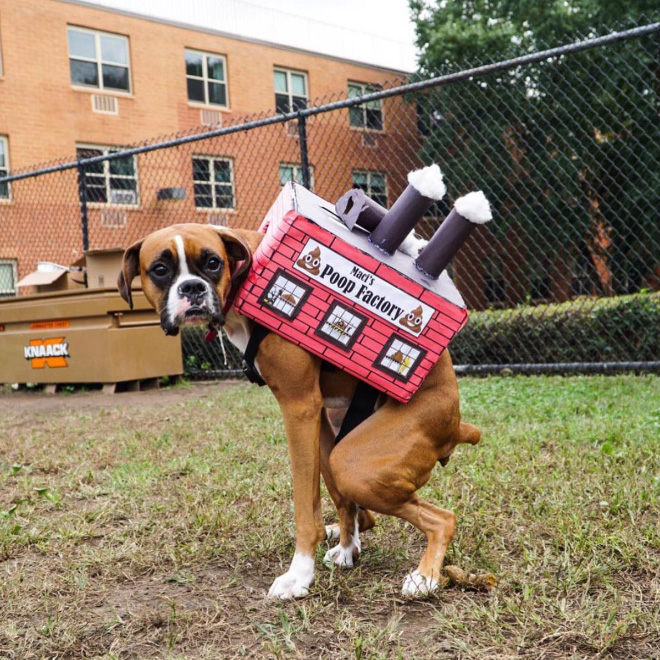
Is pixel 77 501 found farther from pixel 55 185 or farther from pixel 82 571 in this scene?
pixel 55 185

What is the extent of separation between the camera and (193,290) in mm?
2311

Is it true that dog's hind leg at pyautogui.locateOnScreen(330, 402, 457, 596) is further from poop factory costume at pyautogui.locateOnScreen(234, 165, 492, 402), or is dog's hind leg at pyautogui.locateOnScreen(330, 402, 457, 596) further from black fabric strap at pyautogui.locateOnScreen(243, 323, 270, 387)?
black fabric strap at pyautogui.locateOnScreen(243, 323, 270, 387)

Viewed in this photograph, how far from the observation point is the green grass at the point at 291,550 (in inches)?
80.0

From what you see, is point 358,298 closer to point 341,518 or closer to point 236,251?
point 236,251

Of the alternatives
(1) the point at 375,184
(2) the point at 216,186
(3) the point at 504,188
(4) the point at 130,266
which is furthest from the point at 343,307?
(2) the point at 216,186

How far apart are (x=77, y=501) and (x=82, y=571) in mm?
1030

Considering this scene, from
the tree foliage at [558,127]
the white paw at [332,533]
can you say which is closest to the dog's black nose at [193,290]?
the white paw at [332,533]

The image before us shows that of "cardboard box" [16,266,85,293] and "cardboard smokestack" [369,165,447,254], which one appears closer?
"cardboard smokestack" [369,165,447,254]

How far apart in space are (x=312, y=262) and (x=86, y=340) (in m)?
5.87

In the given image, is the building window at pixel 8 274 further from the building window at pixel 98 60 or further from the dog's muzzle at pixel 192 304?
the dog's muzzle at pixel 192 304

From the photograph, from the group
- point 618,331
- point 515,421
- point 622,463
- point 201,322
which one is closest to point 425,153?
point 618,331

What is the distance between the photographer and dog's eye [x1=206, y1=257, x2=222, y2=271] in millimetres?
2352

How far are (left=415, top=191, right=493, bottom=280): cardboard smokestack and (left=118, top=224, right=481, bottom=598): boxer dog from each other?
0.34 metres

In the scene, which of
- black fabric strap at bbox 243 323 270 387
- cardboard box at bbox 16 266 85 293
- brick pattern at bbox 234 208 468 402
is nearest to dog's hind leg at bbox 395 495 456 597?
brick pattern at bbox 234 208 468 402
